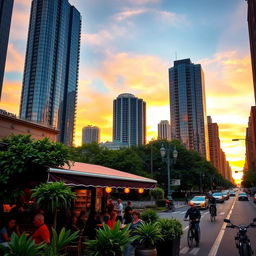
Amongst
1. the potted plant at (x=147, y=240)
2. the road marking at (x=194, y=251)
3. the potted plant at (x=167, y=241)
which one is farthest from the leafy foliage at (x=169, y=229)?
the road marking at (x=194, y=251)

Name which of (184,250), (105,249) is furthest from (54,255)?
(184,250)

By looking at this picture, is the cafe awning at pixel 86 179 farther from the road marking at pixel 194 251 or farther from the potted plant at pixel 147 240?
the road marking at pixel 194 251

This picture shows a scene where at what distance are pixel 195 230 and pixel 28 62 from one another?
159666 millimetres

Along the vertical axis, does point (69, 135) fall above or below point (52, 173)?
above

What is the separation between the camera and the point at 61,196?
7.08m

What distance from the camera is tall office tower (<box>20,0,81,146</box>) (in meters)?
144

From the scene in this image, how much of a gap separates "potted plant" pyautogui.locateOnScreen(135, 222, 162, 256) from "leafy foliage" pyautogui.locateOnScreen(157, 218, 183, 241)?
2.10 feet

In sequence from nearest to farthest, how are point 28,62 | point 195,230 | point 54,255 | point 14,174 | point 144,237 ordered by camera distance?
point 54,255 → point 144,237 → point 14,174 → point 195,230 → point 28,62

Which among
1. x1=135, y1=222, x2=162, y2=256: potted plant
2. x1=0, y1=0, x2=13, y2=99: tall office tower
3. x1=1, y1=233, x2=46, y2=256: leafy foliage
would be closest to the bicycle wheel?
x1=135, y1=222, x2=162, y2=256: potted plant

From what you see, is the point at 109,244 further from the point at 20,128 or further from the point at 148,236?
the point at 20,128

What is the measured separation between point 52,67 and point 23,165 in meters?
153

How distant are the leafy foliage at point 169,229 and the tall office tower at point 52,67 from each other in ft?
445

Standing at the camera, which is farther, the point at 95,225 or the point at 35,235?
the point at 95,225

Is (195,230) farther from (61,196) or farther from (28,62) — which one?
(28,62)
